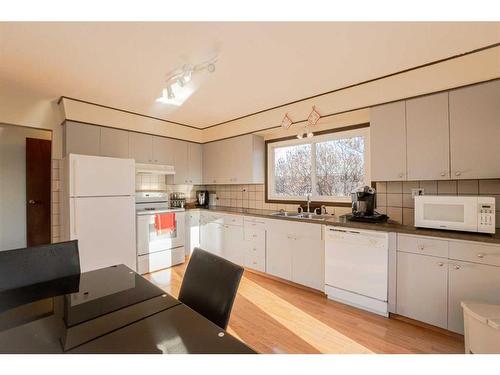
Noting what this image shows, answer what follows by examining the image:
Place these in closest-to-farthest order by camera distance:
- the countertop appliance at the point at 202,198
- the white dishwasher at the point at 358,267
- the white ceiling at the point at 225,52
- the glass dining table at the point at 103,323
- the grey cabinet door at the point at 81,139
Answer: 1. the glass dining table at the point at 103,323
2. the white ceiling at the point at 225,52
3. the white dishwasher at the point at 358,267
4. the grey cabinet door at the point at 81,139
5. the countertop appliance at the point at 202,198

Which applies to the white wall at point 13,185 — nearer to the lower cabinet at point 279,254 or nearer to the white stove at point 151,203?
the white stove at point 151,203

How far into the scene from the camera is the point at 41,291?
1.15m

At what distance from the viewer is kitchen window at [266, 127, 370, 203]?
2.83 meters

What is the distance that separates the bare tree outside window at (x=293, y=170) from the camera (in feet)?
10.8

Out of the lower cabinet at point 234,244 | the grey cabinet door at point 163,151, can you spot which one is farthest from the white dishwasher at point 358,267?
the grey cabinet door at point 163,151

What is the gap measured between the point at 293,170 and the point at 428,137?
167cm

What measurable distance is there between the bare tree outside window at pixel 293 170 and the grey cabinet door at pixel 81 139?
2455 millimetres

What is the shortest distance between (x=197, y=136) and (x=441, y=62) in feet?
11.0

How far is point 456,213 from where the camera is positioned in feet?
6.07

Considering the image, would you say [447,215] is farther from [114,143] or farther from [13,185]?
[13,185]

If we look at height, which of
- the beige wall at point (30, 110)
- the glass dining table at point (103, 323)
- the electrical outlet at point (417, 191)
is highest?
the beige wall at point (30, 110)
